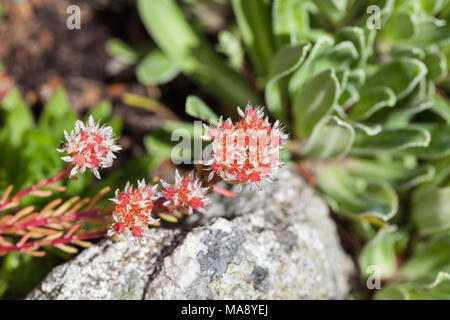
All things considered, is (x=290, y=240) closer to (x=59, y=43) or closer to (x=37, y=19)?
(x=59, y=43)

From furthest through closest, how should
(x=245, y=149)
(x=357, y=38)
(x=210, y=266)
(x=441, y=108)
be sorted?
(x=441, y=108) < (x=357, y=38) < (x=210, y=266) < (x=245, y=149)

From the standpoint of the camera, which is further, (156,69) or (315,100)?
(156,69)

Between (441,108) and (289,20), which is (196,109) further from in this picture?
(441,108)

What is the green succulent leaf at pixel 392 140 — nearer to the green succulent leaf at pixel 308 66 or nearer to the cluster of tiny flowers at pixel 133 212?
the green succulent leaf at pixel 308 66

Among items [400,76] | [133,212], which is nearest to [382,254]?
[400,76]

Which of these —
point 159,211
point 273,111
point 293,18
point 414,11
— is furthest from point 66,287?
point 414,11

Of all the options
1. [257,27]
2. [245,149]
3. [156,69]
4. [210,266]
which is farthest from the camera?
[156,69]

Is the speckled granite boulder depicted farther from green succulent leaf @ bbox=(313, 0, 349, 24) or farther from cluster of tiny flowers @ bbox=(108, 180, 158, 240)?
green succulent leaf @ bbox=(313, 0, 349, 24)
